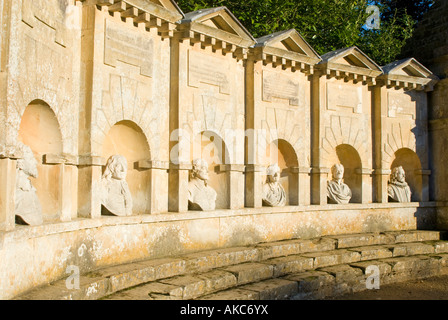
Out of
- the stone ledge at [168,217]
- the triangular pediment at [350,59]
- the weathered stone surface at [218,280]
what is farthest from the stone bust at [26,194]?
the triangular pediment at [350,59]

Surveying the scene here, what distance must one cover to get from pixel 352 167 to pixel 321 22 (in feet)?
19.1

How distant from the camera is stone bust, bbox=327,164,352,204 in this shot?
10.3 m

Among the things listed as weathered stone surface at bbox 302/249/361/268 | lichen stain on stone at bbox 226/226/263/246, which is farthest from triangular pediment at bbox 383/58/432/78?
lichen stain on stone at bbox 226/226/263/246

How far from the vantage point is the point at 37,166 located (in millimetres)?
5961

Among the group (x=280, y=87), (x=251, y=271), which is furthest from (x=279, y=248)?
(x=280, y=87)

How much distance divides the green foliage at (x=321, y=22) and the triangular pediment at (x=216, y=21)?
424cm

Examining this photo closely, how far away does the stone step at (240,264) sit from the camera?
5.66 meters

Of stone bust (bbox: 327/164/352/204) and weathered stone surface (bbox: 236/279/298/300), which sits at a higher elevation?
stone bust (bbox: 327/164/352/204)

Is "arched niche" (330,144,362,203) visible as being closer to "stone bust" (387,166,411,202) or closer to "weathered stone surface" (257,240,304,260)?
"stone bust" (387,166,411,202)

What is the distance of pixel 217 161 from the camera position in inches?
344

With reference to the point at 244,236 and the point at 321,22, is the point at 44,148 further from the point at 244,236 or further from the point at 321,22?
the point at 321,22

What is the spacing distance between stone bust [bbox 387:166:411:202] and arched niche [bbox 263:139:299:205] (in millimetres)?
2713

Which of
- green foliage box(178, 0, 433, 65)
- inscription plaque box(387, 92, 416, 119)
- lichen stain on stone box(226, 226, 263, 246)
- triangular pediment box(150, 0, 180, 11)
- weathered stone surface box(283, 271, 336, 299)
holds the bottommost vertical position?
weathered stone surface box(283, 271, 336, 299)

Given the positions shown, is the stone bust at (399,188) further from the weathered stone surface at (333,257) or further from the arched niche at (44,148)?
the arched niche at (44,148)
